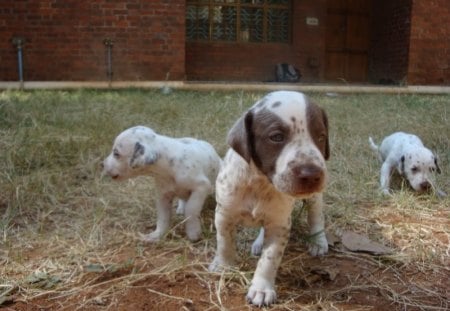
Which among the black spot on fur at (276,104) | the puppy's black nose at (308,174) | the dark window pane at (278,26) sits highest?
the dark window pane at (278,26)

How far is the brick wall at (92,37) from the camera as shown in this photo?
1143 cm

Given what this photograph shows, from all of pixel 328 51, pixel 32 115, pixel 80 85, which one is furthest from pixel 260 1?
pixel 32 115

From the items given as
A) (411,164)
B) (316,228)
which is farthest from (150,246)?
(411,164)

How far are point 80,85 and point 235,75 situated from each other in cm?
512

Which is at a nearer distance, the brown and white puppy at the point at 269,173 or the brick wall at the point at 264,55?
the brown and white puppy at the point at 269,173

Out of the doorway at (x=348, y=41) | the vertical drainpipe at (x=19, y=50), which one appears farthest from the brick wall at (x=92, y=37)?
the doorway at (x=348, y=41)

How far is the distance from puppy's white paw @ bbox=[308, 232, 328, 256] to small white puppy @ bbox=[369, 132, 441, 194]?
1.36m

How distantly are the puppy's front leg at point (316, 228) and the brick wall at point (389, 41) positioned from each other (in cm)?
1131

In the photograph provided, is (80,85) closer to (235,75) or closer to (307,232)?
(235,75)

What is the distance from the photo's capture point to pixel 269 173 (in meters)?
2.26

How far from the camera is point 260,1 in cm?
1441

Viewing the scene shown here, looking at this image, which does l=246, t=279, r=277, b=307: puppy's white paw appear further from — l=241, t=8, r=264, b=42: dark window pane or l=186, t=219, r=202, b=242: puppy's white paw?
l=241, t=8, r=264, b=42: dark window pane

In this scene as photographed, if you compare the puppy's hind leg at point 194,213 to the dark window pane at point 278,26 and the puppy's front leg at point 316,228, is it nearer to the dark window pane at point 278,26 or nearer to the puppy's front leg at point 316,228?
the puppy's front leg at point 316,228

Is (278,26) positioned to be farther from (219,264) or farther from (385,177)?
(219,264)
